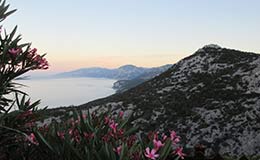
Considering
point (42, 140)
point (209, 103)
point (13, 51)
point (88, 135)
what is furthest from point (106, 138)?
point (209, 103)

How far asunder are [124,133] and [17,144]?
194 centimetres

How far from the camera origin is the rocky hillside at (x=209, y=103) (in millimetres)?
23723

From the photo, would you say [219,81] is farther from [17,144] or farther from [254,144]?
[17,144]

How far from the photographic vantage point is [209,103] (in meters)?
31.1

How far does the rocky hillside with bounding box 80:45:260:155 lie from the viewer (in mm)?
23723

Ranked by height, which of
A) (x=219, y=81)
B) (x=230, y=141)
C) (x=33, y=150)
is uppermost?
(x=33, y=150)

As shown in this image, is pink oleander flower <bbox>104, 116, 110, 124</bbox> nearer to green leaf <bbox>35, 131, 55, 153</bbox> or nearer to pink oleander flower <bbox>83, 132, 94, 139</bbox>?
pink oleander flower <bbox>83, 132, 94, 139</bbox>

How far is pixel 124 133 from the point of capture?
588 centimetres

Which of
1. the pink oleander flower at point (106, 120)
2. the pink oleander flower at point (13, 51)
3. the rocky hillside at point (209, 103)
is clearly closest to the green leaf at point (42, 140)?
the pink oleander flower at point (106, 120)

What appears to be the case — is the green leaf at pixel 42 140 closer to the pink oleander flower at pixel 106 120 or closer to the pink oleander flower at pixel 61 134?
the pink oleander flower at pixel 61 134

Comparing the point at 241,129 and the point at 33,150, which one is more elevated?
the point at 33,150

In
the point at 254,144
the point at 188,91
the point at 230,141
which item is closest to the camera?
the point at 254,144

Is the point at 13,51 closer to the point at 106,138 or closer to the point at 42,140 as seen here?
the point at 42,140

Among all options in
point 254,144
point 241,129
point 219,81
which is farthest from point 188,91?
point 254,144
